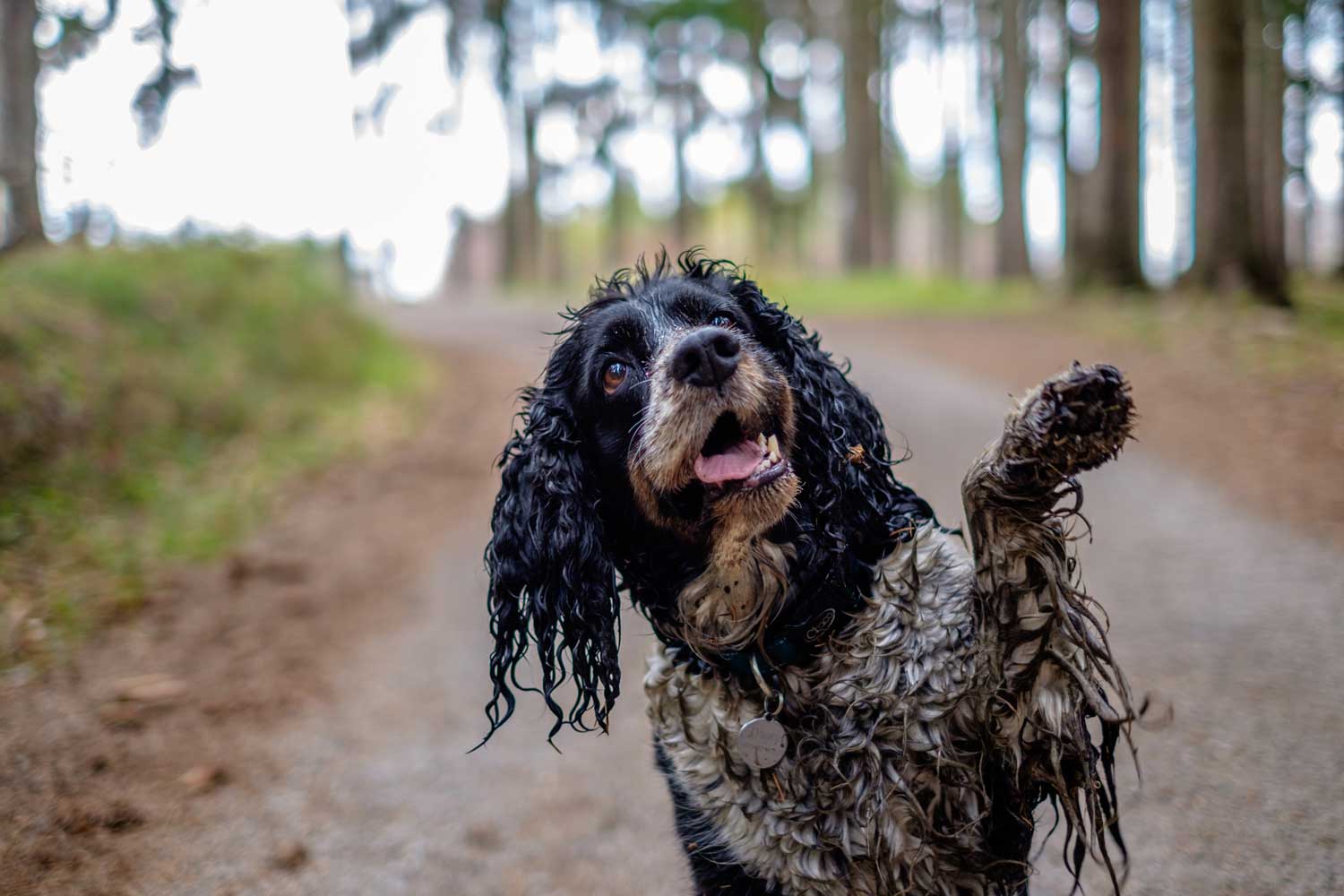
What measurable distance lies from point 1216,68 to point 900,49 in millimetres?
16508

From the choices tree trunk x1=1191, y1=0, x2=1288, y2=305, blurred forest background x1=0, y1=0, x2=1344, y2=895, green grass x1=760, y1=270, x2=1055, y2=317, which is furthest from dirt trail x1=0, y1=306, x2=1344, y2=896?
green grass x1=760, y1=270, x2=1055, y2=317

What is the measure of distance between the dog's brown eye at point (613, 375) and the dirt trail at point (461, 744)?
1.83 metres

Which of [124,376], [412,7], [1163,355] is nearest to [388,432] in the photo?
[124,376]

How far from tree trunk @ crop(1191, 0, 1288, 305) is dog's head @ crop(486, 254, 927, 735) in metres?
10.7

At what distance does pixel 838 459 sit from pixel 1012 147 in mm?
19279

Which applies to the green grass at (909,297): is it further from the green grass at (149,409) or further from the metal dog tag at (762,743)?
the metal dog tag at (762,743)

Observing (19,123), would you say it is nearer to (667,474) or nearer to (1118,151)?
(667,474)

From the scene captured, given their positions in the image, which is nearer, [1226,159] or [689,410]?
[689,410]

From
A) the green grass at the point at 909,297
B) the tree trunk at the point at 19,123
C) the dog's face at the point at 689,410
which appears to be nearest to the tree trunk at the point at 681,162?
the green grass at the point at 909,297

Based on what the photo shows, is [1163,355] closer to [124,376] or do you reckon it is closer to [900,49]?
[124,376]

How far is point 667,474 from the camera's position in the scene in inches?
109

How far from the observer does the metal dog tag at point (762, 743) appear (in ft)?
8.39

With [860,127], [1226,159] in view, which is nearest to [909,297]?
[860,127]

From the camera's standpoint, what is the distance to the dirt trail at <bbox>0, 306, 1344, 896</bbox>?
3.49 m
